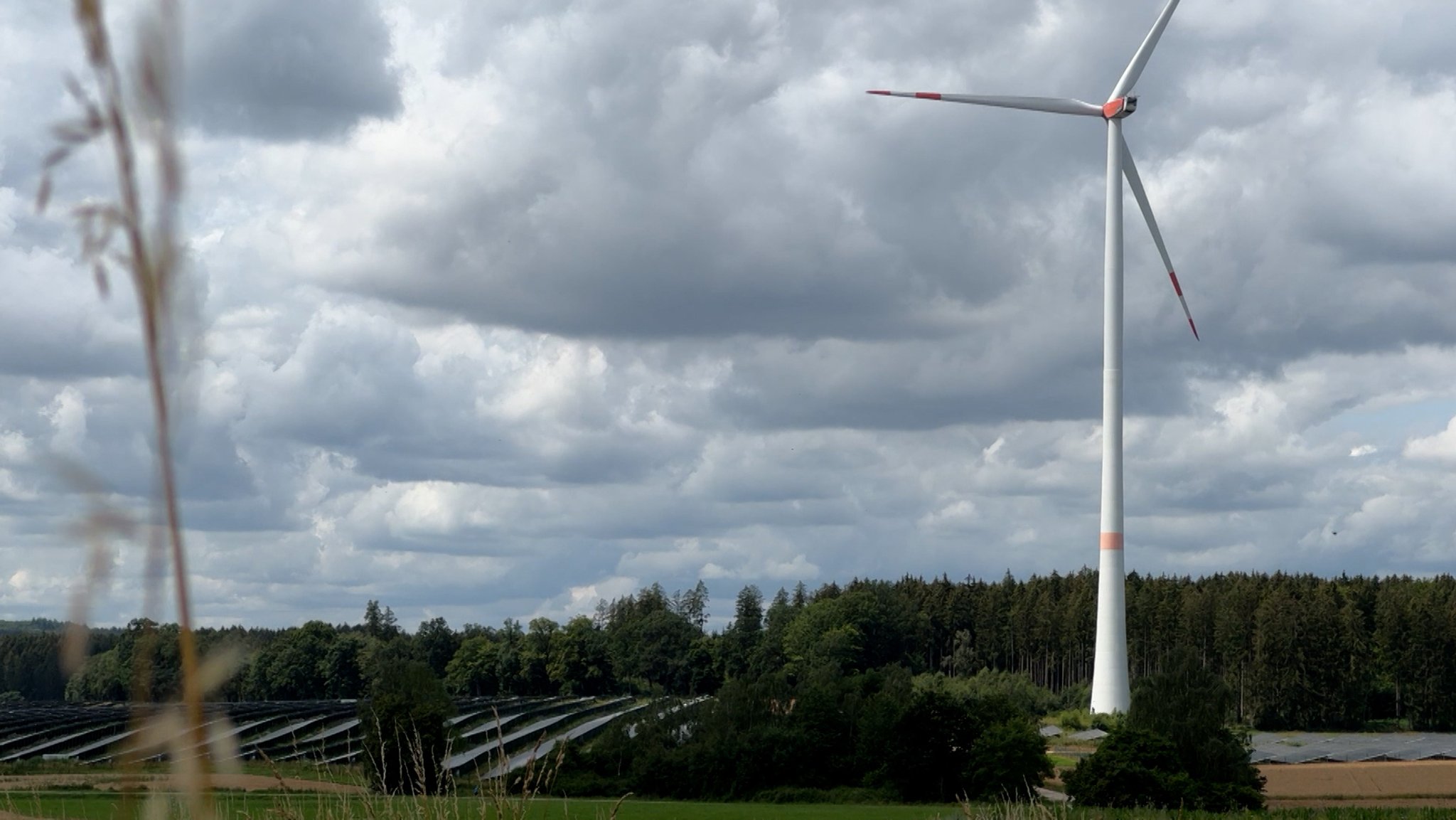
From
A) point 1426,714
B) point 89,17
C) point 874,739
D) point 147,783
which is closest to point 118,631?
point 147,783

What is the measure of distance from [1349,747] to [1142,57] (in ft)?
173

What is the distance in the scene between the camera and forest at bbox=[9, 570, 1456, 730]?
13975 cm

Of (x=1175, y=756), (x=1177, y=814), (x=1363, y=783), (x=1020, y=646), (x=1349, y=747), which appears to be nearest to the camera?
(x=1177, y=814)

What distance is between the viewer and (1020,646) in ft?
589

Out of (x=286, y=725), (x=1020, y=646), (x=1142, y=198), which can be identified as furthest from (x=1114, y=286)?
(x=1020, y=646)

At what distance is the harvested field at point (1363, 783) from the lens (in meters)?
69.1

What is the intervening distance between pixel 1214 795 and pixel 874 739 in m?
21.9

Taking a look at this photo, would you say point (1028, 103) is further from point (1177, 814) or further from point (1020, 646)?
point (1020, 646)

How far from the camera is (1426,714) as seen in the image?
142 m

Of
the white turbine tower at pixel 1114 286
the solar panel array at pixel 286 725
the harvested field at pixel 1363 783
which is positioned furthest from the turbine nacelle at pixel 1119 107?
the solar panel array at pixel 286 725

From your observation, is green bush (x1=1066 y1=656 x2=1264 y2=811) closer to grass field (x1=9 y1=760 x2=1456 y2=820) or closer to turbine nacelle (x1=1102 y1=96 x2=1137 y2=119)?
grass field (x1=9 y1=760 x2=1456 y2=820)

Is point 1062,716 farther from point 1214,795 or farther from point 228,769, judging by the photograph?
point 228,769

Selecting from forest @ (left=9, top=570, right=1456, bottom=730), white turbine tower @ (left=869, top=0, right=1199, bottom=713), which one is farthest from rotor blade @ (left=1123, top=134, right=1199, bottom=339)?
forest @ (left=9, top=570, right=1456, bottom=730)

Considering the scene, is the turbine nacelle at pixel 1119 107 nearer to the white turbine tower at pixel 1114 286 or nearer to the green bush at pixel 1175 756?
the white turbine tower at pixel 1114 286
